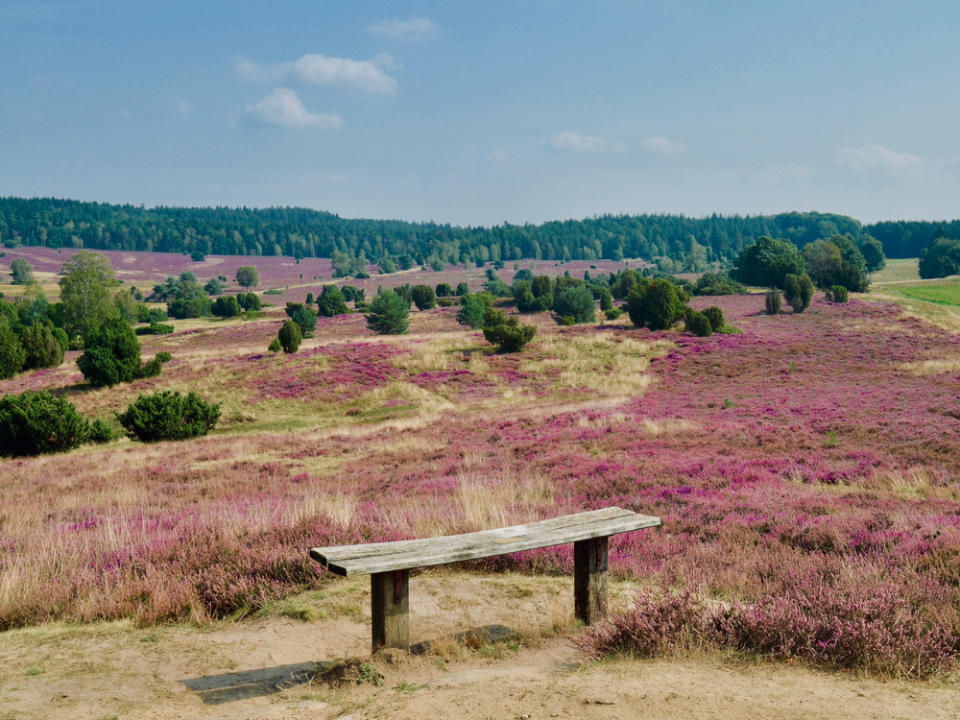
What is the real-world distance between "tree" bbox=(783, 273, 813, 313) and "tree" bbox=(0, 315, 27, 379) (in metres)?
60.4

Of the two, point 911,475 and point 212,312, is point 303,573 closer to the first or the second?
point 911,475

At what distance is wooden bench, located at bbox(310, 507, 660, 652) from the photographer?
16.3 ft

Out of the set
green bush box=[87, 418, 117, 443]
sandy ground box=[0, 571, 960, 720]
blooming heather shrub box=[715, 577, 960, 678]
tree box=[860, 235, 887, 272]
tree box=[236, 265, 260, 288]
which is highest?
tree box=[860, 235, 887, 272]

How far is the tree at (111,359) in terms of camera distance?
35.2 metres

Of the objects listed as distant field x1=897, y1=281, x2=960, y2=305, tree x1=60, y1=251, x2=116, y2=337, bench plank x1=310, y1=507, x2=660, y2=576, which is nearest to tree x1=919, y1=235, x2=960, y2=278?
distant field x1=897, y1=281, x2=960, y2=305

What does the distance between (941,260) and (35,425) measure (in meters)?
123

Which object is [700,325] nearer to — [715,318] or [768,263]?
[715,318]

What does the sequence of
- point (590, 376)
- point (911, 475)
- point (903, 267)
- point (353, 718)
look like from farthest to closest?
point (903, 267) < point (590, 376) < point (911, 475) < point (353, 718)

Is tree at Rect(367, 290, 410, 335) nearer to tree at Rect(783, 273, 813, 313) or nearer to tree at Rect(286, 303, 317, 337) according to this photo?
Answer: tree at Rect(286, 303, 317, 337)

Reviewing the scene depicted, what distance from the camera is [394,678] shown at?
4.79 m

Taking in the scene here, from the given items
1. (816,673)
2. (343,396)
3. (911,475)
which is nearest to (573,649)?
(816,673)

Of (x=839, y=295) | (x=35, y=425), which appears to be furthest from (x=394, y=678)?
(x=839, y=295)

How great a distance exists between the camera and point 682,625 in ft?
16.7

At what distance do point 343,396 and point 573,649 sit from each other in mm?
29407
